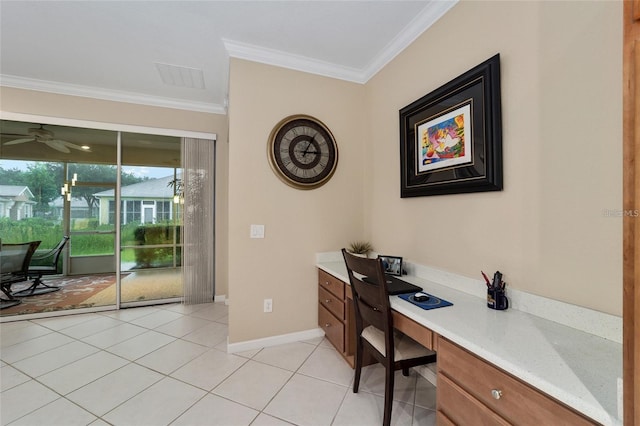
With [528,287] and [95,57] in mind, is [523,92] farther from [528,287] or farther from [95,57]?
[95,57]

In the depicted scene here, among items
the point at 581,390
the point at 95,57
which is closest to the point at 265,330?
the point at 581,390

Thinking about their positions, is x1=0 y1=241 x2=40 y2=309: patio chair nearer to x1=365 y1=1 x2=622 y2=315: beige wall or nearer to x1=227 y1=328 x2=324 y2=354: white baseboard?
x1=227 y1=328 x2=324 y2=354: white baseboard

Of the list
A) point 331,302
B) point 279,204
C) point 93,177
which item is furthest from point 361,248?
point 93,177

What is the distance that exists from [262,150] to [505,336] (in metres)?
2.20

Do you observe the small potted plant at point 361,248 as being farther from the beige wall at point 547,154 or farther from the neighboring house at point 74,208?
the neighboring house at point 74,208

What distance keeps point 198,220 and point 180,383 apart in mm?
2172

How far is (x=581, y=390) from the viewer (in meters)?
0.74

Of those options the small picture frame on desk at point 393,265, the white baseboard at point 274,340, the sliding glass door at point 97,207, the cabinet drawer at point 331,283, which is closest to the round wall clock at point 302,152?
the cabinet drawer at point 331,283

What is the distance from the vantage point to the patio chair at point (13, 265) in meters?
3.22

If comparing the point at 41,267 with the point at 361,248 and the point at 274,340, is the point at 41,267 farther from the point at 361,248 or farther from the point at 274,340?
the point at 361,248

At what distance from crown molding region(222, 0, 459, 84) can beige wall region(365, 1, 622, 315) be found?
0.11 m

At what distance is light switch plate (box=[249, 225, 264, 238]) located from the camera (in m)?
2.44

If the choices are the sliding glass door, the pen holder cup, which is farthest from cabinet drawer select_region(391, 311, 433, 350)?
the sliding glass door

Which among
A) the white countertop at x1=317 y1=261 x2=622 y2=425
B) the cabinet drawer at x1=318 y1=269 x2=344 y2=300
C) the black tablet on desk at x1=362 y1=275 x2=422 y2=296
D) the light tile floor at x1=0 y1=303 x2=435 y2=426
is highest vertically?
the black tablet on desk at x1=362 y1=275 x2=422 y2=296
